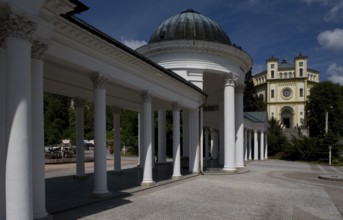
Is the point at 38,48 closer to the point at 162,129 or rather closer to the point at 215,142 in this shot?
the point at 162,129

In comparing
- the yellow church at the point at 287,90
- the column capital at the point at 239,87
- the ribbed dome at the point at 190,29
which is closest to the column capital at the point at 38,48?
the ribbed dome at the point at 190,29

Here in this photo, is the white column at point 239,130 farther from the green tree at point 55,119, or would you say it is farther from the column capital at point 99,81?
the green tree at point 55,119

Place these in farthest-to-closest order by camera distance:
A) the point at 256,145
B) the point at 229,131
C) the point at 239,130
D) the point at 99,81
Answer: the point at 256,145 < the point at 239,130 < the point at 229,131 < the point at 99,81

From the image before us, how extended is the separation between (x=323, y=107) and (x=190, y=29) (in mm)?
68822

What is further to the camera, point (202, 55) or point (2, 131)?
Result: point (202, 55)

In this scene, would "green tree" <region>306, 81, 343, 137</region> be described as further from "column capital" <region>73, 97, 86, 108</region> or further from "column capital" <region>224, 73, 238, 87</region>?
"column capital" <region>73, 97, 86, 108</region>

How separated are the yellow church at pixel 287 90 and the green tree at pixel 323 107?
12665mm

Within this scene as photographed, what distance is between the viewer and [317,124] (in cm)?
9025

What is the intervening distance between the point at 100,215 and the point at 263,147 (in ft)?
166

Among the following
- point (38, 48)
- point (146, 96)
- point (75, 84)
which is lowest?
point (146, 96)

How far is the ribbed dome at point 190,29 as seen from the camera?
2947 cm

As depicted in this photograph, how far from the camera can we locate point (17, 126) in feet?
26.6

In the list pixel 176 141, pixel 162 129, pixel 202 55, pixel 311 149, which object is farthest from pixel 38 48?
pixel 311 149

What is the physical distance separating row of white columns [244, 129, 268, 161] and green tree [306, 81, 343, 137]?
32.7 meters
